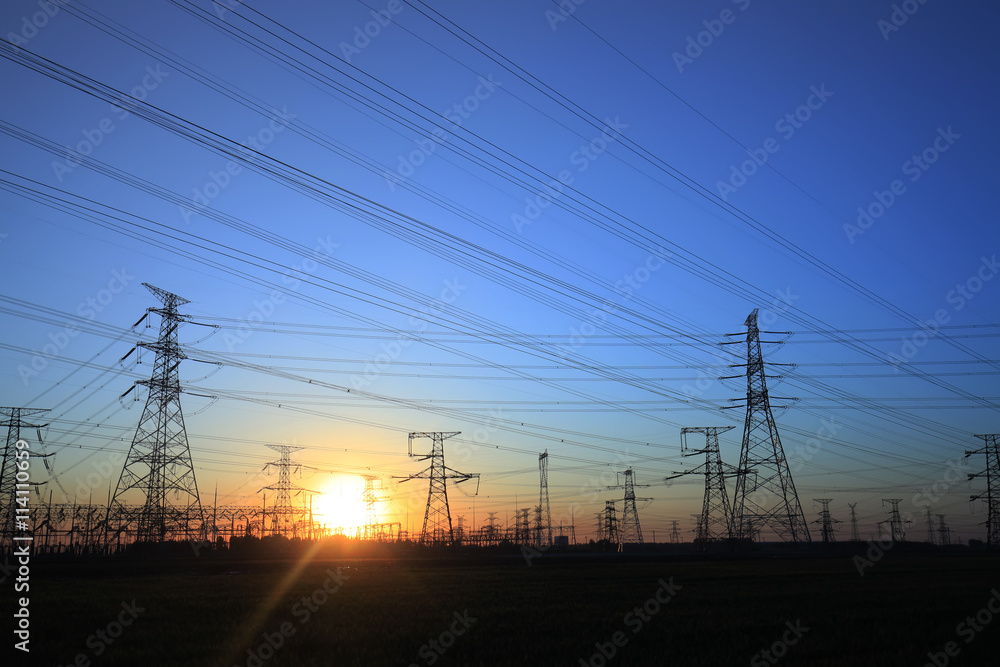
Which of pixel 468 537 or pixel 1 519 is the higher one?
pixel 1 519

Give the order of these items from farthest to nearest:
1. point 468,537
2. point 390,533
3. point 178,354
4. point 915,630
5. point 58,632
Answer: point 468,537, point 390,533, point 178,354, point 915,630, point 58,632

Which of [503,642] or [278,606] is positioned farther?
[278,606]

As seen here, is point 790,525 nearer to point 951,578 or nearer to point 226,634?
point 951,578

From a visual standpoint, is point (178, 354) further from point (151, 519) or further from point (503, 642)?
point (503, 642)

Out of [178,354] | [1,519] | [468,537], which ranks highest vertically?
[178,354]

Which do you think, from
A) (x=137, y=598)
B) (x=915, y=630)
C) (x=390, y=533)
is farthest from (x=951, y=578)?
(x=390, y=533)

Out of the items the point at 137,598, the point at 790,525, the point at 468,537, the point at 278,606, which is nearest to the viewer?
the point at 278,606

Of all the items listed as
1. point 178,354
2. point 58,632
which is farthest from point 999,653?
point 178,354
